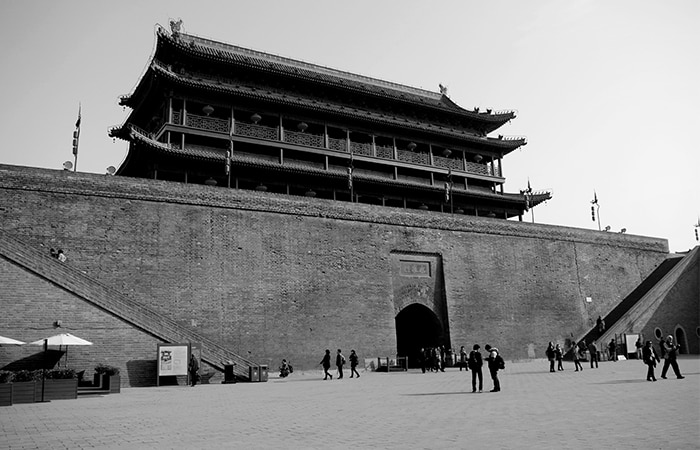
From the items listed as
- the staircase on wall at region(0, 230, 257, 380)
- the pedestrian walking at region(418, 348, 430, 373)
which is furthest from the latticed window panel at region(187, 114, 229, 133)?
the pedestrian walking at region(418, 348, 430, 373)

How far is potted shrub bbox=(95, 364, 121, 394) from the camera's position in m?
13.3

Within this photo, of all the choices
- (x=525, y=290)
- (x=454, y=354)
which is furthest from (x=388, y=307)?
(x=525, y=290)

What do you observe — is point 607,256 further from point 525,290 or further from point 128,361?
point 128,361

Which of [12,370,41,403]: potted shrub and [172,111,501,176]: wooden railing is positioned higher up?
[172,111,501,176]: wooden railing

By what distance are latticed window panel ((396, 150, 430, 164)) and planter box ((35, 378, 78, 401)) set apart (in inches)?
819

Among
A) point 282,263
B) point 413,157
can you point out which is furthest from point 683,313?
point 282,263

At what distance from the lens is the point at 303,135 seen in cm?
2736

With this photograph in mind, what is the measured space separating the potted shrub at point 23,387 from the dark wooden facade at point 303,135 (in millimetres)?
11842

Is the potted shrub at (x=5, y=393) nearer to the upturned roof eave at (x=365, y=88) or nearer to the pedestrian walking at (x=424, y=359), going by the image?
the pedestrian walking at (x=424, y=359)

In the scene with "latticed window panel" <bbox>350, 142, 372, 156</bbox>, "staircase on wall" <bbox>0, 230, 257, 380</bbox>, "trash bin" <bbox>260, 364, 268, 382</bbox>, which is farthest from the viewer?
"latticed window panel" <bbox>350, 142, 372, 156</bbox>

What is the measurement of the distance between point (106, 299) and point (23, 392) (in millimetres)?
4111

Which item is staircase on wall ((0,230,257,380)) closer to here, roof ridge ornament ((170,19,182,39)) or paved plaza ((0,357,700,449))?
paved plaza ((0,357,700,449))

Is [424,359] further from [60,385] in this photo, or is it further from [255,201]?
[60,385]

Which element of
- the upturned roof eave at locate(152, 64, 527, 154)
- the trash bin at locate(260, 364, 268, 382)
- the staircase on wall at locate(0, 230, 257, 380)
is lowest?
the trash bin at locate(260, 364, 268, 382)
